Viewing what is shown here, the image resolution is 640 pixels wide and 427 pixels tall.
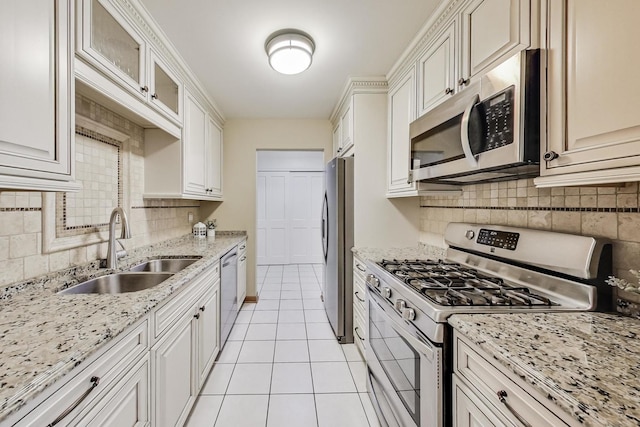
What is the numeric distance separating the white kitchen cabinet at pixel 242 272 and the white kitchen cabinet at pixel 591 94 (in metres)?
2.91

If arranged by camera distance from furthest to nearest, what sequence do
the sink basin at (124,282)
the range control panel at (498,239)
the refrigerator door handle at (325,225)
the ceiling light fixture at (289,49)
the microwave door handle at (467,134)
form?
the refrigerator door handle at (325,225) < the ceiling light fixture at (289,49) < the sink basin at (124,282) < the range control panel at (498,239) < the microwave door handle at (467,134)

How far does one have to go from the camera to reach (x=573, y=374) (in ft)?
2.07

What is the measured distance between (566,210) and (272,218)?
5.32 meters

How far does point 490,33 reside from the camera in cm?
128

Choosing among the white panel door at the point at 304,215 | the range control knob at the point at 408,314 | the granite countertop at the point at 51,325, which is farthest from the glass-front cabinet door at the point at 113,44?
the white panel door at the point at 304,215

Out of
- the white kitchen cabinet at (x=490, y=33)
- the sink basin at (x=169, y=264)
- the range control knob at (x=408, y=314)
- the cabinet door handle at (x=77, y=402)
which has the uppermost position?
the white kitchen cabinet at (x=490, y=33)

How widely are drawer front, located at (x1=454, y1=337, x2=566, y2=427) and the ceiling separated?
1.83m

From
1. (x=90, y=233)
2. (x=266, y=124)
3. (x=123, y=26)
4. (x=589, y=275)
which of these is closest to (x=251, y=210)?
(x=266, y=124)

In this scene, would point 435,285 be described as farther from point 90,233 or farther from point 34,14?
point 90,233

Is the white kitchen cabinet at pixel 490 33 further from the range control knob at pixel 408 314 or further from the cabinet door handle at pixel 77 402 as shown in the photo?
the cabinet door handle at pixel 77 402

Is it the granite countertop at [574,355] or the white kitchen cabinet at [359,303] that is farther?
the white kitchen cabinet at [359,303]

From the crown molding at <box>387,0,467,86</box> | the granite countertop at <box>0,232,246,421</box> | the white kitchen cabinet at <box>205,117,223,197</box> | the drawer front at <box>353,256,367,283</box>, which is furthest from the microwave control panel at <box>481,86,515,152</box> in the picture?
the white kitchen cabinet at <box>205,117,223,197</box>

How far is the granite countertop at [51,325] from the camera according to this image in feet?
2.04

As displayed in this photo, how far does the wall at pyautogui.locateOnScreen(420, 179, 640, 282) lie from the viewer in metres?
1.00
